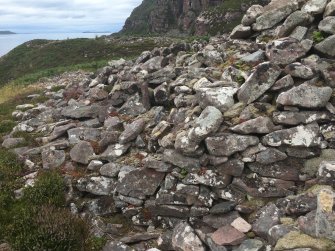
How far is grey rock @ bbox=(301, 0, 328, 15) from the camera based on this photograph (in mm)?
12750

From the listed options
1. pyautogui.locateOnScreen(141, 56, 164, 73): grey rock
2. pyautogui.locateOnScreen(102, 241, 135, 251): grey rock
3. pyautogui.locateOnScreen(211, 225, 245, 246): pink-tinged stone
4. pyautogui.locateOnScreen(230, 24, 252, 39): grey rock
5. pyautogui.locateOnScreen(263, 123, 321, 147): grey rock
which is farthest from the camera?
pyautogui.locateOnScreen(141, 56, 164, 73): grey rock

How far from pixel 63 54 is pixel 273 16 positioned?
8576 cm

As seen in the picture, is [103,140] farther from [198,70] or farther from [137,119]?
[198,70]

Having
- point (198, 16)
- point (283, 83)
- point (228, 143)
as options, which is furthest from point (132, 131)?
point (198, 16)

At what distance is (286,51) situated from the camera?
1145cm

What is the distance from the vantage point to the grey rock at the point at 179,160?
33.2 ft

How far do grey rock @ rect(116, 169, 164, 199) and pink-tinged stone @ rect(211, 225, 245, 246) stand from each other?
7.89 ft

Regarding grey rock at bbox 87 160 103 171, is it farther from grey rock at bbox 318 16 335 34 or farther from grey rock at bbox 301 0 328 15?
grey rock at bbox 301 0 328 15

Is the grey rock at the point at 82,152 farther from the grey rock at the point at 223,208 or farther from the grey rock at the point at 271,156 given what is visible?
the grey rock at the point at 271,156

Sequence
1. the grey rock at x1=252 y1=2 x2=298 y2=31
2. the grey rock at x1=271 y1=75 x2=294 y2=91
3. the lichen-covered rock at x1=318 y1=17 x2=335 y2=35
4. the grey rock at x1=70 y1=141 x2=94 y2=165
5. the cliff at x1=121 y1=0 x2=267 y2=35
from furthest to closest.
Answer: the cliff at x1=121 y1=0 x2=267 y2=35 < the grey rock at x1=252 y1=2 x2=298 y2=31 < the grey rock at x1=70 y1=141 x2=94 y2=165 < the lichen-covered rock at x1=318 y1=17 x2=335 y2=35 < the grey rock at x1=271 y1=75 x2=294 y2=91

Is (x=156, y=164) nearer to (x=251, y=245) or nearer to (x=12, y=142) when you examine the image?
(x=251, y=245)

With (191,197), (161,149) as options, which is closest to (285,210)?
(191,197)

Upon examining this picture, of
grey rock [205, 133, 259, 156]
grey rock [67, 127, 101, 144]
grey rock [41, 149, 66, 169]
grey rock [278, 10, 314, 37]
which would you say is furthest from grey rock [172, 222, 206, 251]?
grey rock [278, 10, 314, 37]

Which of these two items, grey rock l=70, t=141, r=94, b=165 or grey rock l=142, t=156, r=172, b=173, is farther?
grey rock l=70, t=141, r=94, b=165
